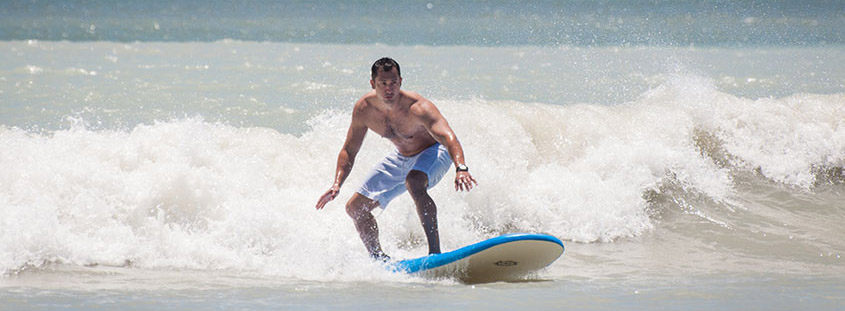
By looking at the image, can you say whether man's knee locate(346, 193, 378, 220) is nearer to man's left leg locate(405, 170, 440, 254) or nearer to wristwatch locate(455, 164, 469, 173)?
man's left leg locate(405, 170, 440, 254)

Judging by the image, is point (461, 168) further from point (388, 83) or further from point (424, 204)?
point (388, 83)

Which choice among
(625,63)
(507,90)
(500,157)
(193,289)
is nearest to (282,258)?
(193,289)

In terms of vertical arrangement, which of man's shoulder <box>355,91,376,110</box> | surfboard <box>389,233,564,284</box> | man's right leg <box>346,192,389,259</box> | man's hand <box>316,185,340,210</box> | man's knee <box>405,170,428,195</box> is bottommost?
surfboard <box>389,233,564,284</box>

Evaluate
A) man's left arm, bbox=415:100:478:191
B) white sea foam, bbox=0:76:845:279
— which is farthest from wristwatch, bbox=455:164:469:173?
white sea foam, bbox=0:76:845:279

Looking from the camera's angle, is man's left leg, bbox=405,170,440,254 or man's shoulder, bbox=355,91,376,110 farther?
man's shoulder, bbox=355,91,376,110

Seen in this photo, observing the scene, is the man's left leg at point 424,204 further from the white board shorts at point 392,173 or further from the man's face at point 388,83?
the man's face at point 388,83

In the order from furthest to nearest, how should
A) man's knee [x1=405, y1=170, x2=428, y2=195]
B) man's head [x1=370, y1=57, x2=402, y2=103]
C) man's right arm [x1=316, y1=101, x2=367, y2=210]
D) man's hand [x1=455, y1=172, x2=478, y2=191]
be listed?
man's right arm [x1=316, y1=101, x2=367, y2=210], man's knee [x1=405, y1=170, x2=428, y2=195], man's head [x1=370, y1=57, x2=402, y2=103], man's hand [x1=455, y1=172, x2=478, y2=191]

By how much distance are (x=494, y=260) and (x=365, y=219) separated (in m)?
0.85

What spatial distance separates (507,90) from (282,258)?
1169cm

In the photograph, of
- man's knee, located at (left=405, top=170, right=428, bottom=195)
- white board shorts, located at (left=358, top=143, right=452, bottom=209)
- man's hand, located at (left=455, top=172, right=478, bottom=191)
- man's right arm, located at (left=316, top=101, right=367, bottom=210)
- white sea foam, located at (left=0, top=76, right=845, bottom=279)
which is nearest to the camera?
man's hand, located at (left=455, top=172, right=478, bottom=191)

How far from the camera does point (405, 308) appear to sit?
4.17 m

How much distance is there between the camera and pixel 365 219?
17.3 feet

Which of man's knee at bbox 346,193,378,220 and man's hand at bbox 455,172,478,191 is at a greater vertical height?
man's hand at bbox 455,172,478,191

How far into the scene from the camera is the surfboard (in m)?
4.85
